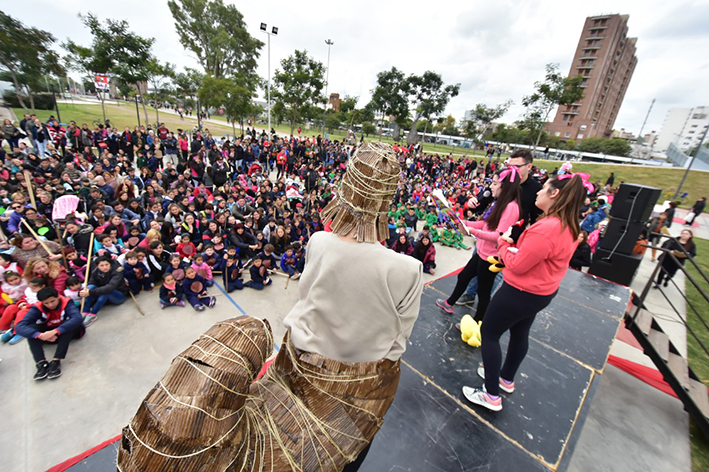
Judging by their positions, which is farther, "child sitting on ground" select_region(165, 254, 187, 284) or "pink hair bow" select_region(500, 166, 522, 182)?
"child sitting on ground" select_region(165, 254, 187, 284)

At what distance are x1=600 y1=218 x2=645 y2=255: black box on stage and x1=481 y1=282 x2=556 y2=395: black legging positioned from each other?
5445 millimetres

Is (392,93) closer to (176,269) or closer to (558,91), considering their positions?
(558,91)

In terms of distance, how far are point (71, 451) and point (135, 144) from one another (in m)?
12.2

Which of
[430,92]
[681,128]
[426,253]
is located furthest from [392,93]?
[681,128]

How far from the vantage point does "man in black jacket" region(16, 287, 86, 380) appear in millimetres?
3080

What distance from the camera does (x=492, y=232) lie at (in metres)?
2.60

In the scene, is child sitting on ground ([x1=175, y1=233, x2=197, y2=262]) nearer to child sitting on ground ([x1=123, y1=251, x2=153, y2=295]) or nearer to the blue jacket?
child sitting on ground ([x1=123, y1=251, x2=153, y2=295])

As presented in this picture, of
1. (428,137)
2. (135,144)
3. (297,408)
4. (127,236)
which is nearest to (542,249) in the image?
(297,408)

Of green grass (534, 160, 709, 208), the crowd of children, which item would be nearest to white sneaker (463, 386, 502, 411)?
the crowd of children

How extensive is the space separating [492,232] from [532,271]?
0.80 metres

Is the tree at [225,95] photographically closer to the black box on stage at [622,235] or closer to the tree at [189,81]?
the tree at [189,81]

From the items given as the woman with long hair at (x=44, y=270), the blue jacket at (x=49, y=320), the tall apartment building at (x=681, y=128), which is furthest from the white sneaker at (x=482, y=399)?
the tall apartment building at (x=681, y=128)

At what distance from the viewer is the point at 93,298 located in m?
4.04

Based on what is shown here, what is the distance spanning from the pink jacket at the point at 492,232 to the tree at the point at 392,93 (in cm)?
3762
